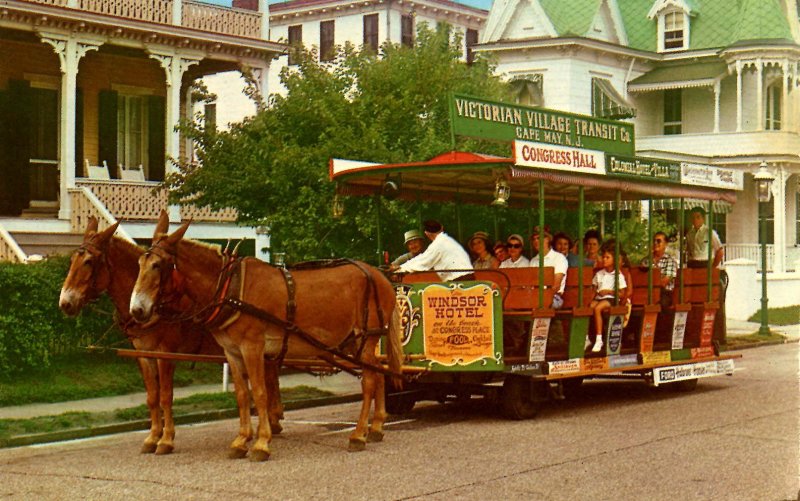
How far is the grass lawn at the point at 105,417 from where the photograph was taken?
42.6 ft

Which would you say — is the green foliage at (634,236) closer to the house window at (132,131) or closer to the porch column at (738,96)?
the house window at (132,131)

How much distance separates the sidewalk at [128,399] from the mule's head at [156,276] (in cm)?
301

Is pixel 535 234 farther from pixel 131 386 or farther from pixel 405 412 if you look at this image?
pixel 131 386

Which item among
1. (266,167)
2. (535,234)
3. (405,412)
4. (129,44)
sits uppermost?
(129,44)

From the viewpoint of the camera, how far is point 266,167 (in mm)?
19188

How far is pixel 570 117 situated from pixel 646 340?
10.3ft

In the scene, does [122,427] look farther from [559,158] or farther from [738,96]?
[738,96]

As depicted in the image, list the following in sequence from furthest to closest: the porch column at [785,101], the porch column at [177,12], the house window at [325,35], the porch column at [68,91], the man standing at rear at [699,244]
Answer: the house window at [325,35]
the porch column at [785,101]
the porch column at [177,12]
the porch column at [68,91]
the man standing at rear at [699,244]

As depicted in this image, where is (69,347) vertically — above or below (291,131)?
below

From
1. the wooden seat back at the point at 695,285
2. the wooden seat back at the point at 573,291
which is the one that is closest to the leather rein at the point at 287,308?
the wooden seat back at the point at 573,291

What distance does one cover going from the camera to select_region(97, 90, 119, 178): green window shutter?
2689cm

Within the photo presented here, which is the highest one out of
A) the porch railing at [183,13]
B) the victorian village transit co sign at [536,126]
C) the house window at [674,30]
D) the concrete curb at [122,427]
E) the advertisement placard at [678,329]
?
the house window at [674,30]

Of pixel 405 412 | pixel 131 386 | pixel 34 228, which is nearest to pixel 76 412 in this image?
pixel 131 386

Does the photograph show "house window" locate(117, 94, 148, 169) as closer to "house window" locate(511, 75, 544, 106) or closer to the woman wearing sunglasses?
the woman wearing sunglasses
